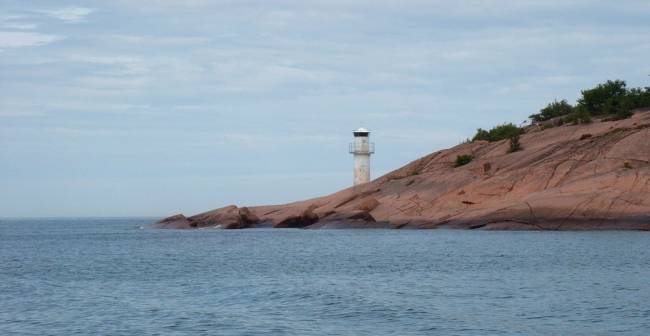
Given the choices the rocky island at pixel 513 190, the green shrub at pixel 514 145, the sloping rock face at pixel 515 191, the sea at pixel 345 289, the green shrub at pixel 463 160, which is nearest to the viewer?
the sea at pixel 345 289

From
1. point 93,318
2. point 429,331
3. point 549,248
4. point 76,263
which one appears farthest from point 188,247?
point 429,331

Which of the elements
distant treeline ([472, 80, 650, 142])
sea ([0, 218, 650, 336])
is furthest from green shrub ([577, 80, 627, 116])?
sea ([0, 218, 650, 336])

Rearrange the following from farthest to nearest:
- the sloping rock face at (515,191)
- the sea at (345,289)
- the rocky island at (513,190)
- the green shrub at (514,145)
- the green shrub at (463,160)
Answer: the green shrub at (463,160) → the green shrub at (514,145) → the rocky island at (513,190) → the sloping rock face at (515,191) → the sea at (345,289)

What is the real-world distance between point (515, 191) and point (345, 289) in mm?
49813

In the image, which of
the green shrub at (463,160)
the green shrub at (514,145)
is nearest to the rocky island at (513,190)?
the green shrub at (463,160)

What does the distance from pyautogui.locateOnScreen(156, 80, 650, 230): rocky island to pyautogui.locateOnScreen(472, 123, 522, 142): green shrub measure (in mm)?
870

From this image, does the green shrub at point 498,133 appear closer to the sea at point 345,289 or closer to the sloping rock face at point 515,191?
the sloping rock face at point 515,191

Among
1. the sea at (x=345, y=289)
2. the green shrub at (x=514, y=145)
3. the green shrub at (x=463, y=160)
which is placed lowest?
the sea at (x=345, y=289)

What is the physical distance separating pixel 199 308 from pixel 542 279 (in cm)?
1618

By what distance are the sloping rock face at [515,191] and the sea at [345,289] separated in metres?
6.84

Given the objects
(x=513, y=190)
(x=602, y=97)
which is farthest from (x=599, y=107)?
(x=513, y=190)

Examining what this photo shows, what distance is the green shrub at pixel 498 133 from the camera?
380 ft

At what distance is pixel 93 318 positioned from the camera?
35750mm

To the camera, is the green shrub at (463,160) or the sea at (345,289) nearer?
the sea at (345,289)
